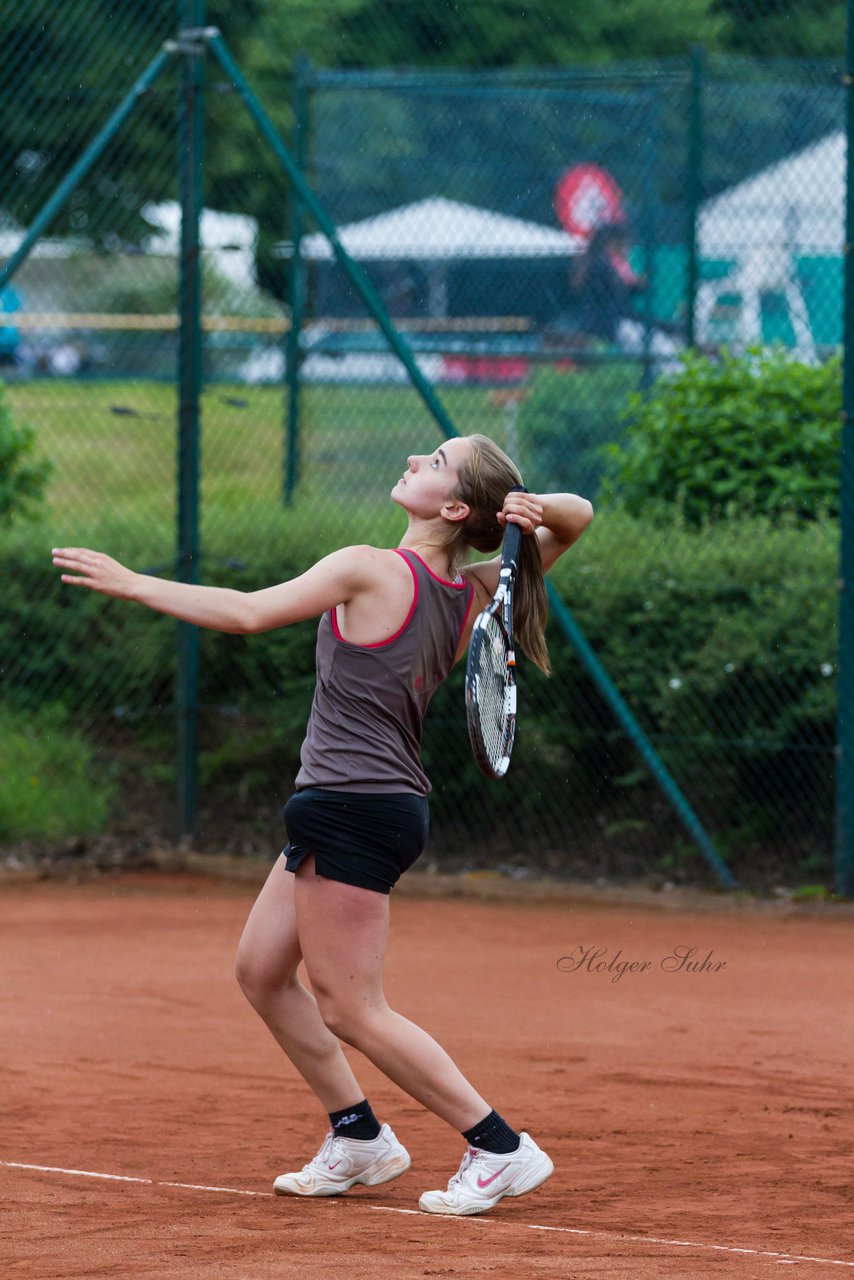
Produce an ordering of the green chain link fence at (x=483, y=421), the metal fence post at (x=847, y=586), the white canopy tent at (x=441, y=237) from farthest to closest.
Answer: the white canopy tent at (x=441, y=237), the green chain link fence at (x=483, y=421), the metal fence post at (x=847, y=586)

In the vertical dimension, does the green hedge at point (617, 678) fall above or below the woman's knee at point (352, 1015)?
above

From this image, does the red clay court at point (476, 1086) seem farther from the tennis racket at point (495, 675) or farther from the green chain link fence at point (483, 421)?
the tennis racket at point (495, 675)

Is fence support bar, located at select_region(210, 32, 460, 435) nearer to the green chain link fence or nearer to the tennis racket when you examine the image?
the green chain link fence

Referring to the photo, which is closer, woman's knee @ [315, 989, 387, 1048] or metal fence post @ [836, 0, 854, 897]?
woman's knee @ [315, 989, 387, 1048]

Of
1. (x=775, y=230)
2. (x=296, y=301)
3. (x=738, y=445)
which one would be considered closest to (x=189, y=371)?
(x=296, y=301)

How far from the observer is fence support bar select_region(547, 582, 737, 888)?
23.2ft

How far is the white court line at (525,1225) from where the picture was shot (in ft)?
11.2

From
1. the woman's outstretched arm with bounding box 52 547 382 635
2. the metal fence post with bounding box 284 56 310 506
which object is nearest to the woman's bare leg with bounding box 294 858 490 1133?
the woman's outstretched arm with bounding box 52 547 382 635

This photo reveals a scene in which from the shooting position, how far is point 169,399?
31.6 ft

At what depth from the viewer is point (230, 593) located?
3471mm

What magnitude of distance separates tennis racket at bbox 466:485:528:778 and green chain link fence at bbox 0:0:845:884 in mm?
3372

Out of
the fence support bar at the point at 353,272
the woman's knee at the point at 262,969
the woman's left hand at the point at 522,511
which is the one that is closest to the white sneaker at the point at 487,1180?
the woman's knee at the point at 262,969

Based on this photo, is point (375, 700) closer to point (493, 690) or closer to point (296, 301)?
point (493, 690)

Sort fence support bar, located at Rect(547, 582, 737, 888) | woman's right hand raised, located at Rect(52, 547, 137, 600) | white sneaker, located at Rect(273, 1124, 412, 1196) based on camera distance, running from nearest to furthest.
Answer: woman's right hand raised, located at Rect(52, 547, 137, 600) → white sneaker, located at Rect(273, 1124, 412, 1196) → fence support bar, located at Rect(547, 582, 737, 888)
